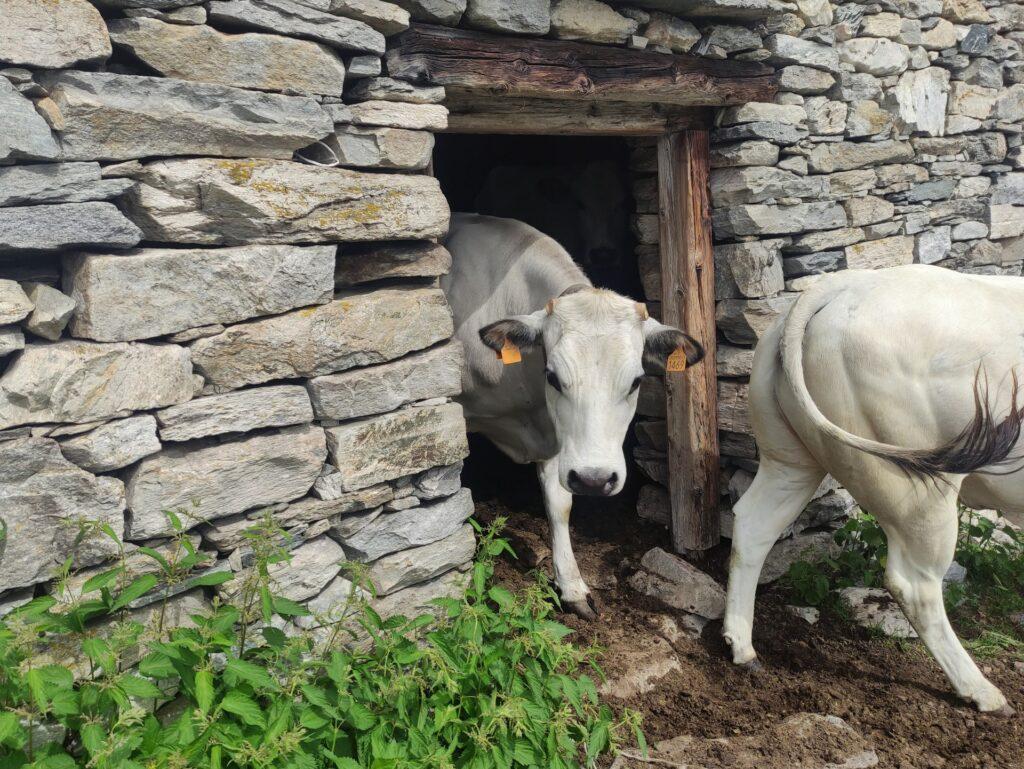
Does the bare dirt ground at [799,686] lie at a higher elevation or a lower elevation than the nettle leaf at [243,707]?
lower

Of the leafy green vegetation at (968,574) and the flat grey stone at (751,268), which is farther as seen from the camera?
the flat grey stone at (751,268)

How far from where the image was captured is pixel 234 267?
280 centimetres

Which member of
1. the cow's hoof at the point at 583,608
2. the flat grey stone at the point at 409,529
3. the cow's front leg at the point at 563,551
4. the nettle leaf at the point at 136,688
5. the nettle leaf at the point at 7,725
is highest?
the nettle leaf at the point at 7,725

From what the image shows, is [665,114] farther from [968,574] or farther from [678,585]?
[968,574]

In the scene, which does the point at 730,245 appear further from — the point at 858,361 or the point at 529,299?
the point at 858,361

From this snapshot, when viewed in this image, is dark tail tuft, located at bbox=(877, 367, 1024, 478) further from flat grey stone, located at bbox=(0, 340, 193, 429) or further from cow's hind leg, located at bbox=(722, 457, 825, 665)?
flat grey stone, located at bbox=(0, 340, 193, 429)

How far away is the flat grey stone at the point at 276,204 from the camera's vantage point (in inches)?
104

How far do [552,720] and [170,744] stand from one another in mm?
1135

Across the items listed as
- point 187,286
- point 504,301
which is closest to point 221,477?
Answer: point 187,286

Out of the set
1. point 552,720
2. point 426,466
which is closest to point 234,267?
point 426,466

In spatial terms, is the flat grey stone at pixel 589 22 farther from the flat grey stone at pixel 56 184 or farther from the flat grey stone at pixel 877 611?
the flat grey stone at pixel 877 611

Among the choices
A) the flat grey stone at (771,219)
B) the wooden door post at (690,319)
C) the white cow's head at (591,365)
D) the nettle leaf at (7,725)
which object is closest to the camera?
the nettle leaf at (7,725)

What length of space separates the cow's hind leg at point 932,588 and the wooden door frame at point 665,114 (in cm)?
152

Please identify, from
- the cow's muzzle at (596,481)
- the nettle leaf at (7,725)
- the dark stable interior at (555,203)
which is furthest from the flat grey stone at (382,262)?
the dark stable interior at (555,203)
